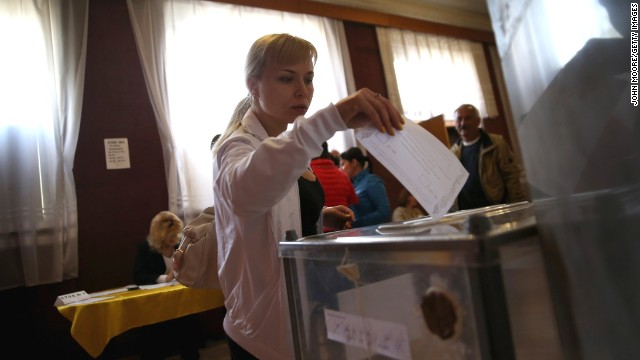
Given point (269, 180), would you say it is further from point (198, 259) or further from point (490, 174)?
point (490, 174)

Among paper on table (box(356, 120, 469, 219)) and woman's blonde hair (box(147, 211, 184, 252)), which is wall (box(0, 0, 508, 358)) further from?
paper on table (box(356, 120, 469, 219))

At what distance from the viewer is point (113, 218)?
3342 millimetres

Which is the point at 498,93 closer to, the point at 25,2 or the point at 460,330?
the point at 25,2

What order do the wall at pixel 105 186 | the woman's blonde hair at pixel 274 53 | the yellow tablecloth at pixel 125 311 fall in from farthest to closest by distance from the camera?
the wall at pixel 105 186 < the yellow tablecloth at pixel 125 311 < the woman's blonde hair at pixel 274 53

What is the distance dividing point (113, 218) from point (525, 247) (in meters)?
3.50

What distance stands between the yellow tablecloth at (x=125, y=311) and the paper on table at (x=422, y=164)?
2.00 m

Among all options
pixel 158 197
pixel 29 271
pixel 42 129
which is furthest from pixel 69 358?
pixel 42 129

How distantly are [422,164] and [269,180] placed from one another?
0.78 ft

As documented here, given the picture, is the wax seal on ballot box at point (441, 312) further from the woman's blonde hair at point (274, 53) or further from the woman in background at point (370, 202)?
the woman in background at point (370, 202)

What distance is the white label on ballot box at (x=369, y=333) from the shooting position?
1.57 feet

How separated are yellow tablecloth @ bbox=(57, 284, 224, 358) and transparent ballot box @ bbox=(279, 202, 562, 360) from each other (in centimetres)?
194

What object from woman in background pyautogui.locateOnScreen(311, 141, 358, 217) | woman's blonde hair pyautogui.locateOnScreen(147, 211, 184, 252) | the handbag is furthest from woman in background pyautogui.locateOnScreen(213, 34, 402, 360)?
woman's blonde hair pyautogui.locateOnScreen(147, 211, 184, 252)

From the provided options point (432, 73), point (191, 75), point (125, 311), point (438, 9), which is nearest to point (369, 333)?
point (125, 311)

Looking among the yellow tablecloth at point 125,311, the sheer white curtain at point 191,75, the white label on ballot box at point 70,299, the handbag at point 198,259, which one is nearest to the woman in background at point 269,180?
the handbag at point 198,259
